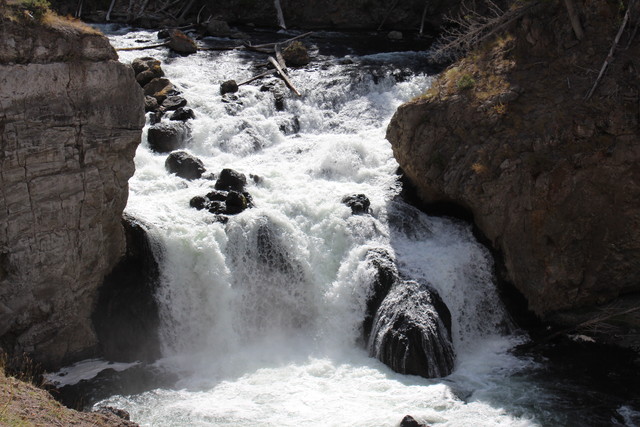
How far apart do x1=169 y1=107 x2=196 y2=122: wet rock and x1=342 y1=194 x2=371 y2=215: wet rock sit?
7073 mm

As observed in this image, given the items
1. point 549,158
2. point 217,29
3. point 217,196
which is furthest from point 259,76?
point 549,158

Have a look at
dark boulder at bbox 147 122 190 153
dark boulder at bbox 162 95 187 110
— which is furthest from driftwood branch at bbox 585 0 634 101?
dark boulder at bbox 162 95 187 110

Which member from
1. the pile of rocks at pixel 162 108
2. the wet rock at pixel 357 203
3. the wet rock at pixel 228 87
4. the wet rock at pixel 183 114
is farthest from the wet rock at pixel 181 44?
the wet rock at pixel 357 203

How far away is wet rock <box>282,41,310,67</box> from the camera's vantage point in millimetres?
29719

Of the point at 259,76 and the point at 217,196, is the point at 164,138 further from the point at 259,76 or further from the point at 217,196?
the point at 259,76

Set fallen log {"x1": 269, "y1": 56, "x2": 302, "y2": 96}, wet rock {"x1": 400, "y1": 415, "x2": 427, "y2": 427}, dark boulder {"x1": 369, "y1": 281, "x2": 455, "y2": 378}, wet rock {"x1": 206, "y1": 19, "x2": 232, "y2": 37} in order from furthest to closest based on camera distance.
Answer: wet rock {"x1": 206, "y1": 19, "x2": 232, "y2": 37}, fallen log {"x1": 269, "y1": 56, "x2": 302, "y2": 96}, dark boulder {"x1": 369, "y1": 281, "x2": 455, "y2": 378}, wet rock {"x1": 400, "y1": 415, "x2": 427, "y2": 427}

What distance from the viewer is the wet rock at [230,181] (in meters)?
19.9

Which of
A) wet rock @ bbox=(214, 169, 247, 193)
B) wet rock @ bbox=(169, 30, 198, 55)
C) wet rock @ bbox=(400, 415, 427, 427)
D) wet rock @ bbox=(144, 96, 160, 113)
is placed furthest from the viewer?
wet rock @ bbox=(169, 30, 198, 55)

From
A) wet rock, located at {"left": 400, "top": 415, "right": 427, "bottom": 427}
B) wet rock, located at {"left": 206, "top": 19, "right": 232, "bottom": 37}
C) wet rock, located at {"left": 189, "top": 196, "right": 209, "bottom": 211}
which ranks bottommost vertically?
wet rock, located at {"left": 400, "top": 415, "right": 427, "bottom": 427}

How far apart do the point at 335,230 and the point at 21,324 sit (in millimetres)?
7922

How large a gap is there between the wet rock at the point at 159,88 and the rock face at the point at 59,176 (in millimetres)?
8816

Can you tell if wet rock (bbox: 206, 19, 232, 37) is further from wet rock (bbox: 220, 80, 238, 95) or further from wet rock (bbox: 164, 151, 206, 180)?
wet rock (bbox: 164, 151, 206, 180)

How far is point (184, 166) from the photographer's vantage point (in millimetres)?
20812

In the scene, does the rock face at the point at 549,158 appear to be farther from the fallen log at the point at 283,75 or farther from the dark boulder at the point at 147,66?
the dark boulder at the point at 147,66
